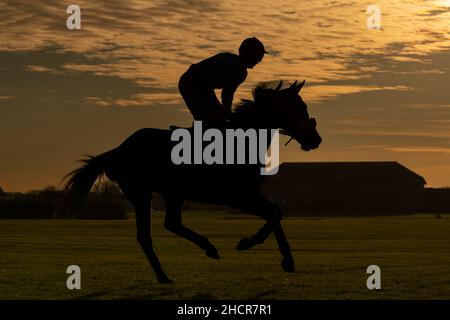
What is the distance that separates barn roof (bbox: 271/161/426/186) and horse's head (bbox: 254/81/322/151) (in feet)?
384

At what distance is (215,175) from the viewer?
470 inches

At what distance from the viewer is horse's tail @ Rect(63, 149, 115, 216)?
43.2ft

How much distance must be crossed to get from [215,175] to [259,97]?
4.58 ft

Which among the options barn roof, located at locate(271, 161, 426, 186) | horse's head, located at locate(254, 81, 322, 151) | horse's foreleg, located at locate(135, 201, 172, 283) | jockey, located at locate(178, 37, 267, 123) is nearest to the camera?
jockey, located at locate(178, 37, 267, 123)

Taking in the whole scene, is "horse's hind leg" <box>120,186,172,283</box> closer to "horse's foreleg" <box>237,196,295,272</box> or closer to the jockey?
"horse's foreleg" <box>237,196,295,272</box>

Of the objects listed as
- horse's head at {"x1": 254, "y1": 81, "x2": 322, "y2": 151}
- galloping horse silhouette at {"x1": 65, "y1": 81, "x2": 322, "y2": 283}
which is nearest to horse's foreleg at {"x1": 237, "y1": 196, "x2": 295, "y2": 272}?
galloping horse silhouette at {"x1": 65, "y1": 81, "x2": 322, "y2": 283}

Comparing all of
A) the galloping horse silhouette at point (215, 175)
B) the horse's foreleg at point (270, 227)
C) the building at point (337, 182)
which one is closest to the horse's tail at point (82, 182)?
the galloping horse silhouette at point (215, 175)

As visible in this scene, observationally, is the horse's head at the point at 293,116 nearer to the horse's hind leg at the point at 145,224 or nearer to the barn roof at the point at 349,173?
the horse's hind leg at the point at 145,224

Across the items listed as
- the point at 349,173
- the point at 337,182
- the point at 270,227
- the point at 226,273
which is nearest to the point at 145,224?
the point at 270,227

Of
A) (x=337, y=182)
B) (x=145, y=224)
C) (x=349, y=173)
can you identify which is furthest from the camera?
(x=349, y=173)

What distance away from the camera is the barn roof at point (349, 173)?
426ft

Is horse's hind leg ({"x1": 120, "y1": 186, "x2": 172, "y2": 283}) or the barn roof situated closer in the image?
horse's hind leg ({"x1": 120, "y1": 186, "x2": 172, "y2": 283})

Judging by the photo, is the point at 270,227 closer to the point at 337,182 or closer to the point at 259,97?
the point at 259,97
